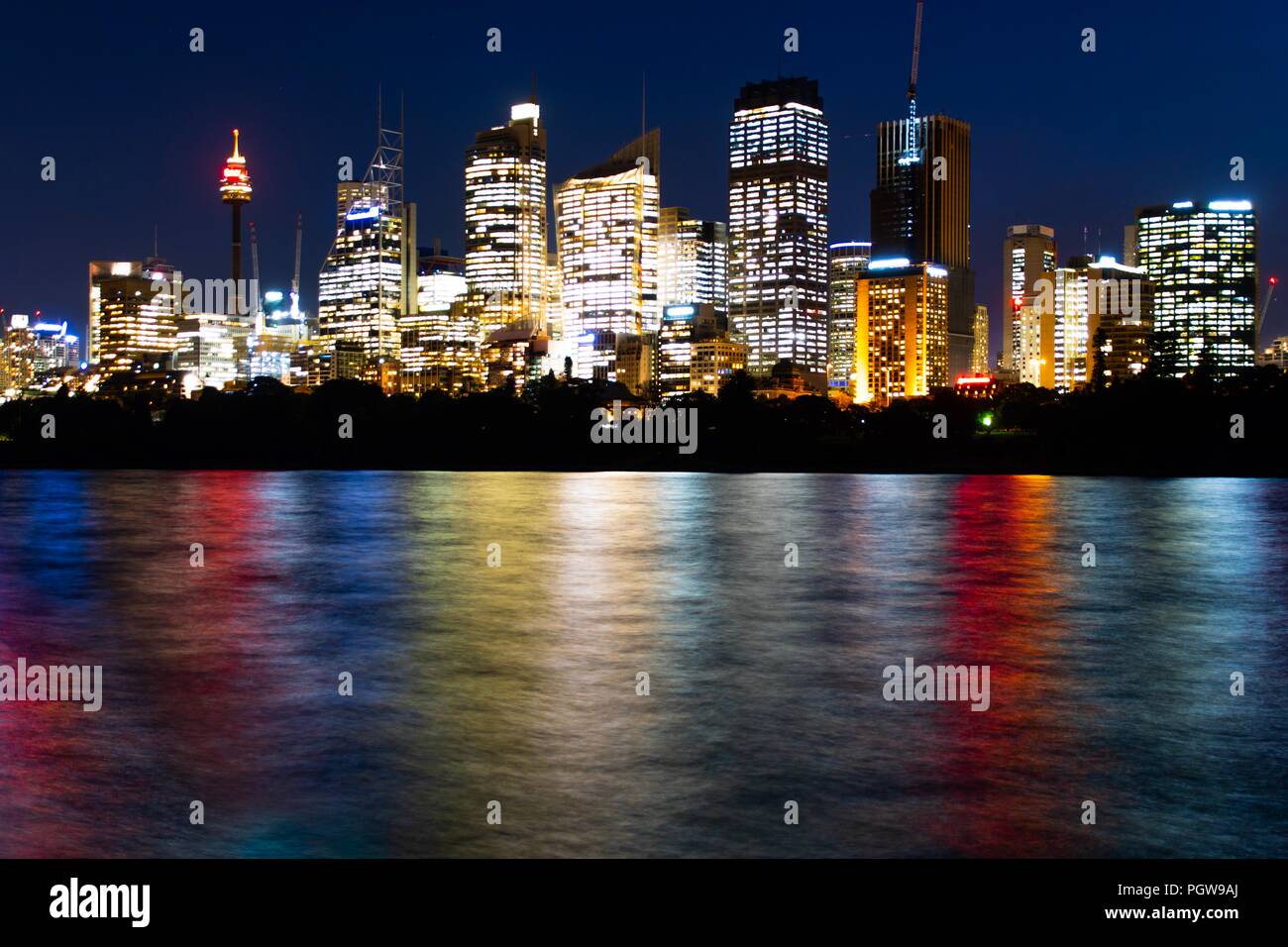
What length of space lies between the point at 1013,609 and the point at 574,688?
470 inches

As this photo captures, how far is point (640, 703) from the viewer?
648 inches

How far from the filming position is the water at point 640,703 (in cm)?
1119

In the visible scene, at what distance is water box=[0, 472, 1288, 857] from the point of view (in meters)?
11.2

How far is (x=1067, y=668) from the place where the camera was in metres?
19.1

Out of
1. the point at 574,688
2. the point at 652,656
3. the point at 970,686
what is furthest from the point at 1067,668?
the point at 574,688

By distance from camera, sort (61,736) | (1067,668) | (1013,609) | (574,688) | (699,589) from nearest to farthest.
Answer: (61,736) < (574,688) < (1067,668) < (1013,609) < (699,589)
